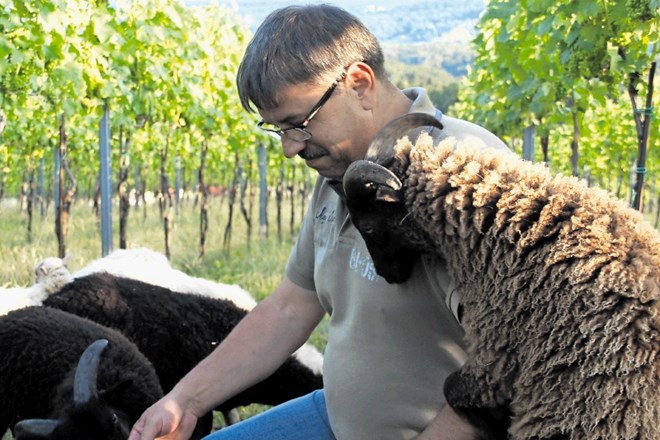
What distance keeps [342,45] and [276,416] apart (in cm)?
125

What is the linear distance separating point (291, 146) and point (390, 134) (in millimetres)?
333

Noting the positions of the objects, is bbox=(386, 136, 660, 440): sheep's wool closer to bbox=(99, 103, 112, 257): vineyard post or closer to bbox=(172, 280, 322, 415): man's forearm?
bbox=(172, 280, 322, 415): man's forearm

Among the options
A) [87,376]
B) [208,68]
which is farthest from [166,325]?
[208,68]

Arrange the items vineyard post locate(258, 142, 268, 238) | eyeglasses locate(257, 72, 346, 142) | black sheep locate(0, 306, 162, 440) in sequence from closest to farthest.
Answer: eyeglasses locate(257, 72, 346, 142), black sheep locate(0, 306, 162, 440), vineyard post locate(258, 142, 268, 238)

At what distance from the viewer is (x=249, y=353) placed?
259cm

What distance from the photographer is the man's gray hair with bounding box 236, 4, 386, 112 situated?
2041mm

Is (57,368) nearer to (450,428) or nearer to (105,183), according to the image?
(450,428)

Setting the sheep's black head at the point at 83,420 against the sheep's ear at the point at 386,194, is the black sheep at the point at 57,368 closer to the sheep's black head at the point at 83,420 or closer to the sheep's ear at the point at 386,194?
the sheep's black head at the point at 83,420

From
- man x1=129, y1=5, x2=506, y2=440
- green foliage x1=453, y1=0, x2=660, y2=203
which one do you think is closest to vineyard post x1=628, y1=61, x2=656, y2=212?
green foliage x1=453, y1=0, x2=660, y2=203

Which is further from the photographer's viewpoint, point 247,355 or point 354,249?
point 247,355

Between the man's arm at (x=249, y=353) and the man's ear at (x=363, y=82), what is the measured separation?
0.80 m

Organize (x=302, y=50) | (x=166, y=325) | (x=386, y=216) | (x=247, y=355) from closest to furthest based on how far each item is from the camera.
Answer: (x=386, y=216) → (x=302, y=50) → (x=247, y=355) → (x=166, y=325)

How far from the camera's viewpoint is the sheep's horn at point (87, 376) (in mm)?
3775

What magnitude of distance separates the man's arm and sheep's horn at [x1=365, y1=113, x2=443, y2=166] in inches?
31.3
